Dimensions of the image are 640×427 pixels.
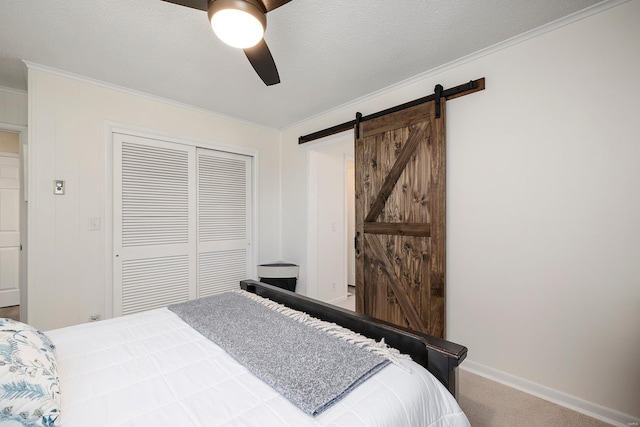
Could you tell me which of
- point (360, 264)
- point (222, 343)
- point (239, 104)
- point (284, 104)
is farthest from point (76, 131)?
point (360, 264)

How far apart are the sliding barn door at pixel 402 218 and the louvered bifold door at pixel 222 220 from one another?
165cm

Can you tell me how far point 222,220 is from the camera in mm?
3539

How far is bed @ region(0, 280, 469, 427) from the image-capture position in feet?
2.74

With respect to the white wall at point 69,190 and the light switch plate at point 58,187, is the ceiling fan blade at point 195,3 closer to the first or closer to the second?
the white wall at point 69,190

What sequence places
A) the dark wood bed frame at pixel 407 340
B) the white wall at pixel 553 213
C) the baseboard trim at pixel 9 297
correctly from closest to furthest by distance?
the dark wood bed frame at pixel 407 340
the white wall at pixel 553 213
the baseboard trim at pixel 9 297

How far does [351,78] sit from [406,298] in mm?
2117

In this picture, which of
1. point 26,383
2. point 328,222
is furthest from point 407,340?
point 328,222

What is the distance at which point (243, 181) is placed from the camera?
3.76 metres

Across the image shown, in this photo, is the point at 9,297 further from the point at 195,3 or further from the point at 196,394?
the point at 195,3

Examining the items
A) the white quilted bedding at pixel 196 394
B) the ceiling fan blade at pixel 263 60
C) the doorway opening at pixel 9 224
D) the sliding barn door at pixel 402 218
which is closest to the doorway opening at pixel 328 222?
the sliding barn door at pixel 402 218

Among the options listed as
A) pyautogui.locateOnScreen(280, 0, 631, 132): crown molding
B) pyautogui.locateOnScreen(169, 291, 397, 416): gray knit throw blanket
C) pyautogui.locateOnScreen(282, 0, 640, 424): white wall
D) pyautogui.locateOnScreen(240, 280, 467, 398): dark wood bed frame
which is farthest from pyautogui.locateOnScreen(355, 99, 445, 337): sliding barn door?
pyautogui.locateOnScreen(169, 291, 397, 416): gray knit throw blanket

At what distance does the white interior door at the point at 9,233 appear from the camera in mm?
3719

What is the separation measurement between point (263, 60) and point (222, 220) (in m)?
2.35

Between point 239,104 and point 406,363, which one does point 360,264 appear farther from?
point 239,104
